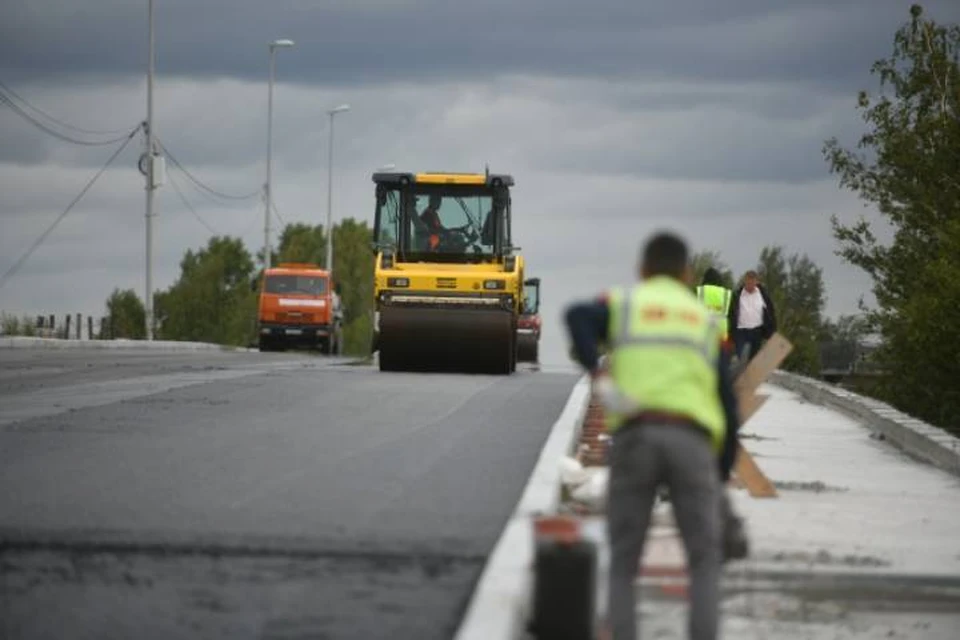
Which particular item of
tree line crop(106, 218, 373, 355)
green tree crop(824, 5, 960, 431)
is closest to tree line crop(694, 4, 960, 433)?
green tree crop(824, 5, 960, 431)

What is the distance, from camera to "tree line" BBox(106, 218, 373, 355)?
179500 mm

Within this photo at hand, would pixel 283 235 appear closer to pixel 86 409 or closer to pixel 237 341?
pixel 237 341

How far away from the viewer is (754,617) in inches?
427

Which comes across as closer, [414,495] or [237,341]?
[414,495]

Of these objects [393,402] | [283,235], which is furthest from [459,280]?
[283,235]

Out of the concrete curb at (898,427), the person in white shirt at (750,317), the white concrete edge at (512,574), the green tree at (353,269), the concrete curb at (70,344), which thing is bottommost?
the white concrete edge at (512,574)

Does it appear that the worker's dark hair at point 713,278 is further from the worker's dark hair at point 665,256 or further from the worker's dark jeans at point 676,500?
the worker's dark jeans at point 676,500

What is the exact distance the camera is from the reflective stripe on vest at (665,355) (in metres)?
8.38

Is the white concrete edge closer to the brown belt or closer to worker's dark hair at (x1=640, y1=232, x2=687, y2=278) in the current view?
the brown belt

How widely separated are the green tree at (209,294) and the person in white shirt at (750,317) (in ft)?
482

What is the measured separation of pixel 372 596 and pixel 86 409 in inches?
496

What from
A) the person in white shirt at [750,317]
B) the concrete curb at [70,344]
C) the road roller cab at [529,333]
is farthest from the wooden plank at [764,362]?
the road roller cab at [529,333]

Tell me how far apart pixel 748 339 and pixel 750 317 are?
312mm

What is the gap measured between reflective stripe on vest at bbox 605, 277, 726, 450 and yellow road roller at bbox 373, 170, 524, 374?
85.7 feet
